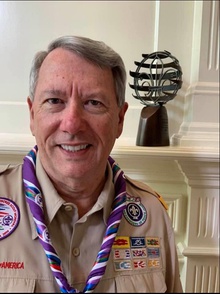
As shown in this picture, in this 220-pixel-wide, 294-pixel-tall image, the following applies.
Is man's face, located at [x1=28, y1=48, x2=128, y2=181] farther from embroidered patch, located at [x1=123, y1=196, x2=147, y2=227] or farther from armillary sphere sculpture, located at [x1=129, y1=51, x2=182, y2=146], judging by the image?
armillary sphere sculpture, located at [x1=129, y1=51, x2=182, y2=146]

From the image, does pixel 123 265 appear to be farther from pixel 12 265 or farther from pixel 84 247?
pixel 12 265

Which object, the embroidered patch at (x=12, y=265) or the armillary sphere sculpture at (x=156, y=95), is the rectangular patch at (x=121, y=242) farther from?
the armillary sphere sculpture at (x=156, y=95)

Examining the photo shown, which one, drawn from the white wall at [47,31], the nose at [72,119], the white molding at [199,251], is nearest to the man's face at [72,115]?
the nose at [72,119]

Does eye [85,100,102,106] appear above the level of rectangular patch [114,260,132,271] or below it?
above

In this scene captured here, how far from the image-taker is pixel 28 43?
1195 mm

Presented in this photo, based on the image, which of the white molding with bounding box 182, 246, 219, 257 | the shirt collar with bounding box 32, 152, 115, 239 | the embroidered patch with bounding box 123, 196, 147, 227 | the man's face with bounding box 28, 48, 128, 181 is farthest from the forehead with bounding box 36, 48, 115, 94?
the white molding with bounding box 182, 246, 219, 257

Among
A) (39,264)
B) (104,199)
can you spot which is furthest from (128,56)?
(39,264)

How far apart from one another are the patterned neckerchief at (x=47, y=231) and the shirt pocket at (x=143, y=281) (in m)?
0.07

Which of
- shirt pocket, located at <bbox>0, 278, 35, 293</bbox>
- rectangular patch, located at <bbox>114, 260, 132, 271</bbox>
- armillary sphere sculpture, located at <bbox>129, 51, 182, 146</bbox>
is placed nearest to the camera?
shirt pocket, located at <bbox>0, 278, 35, 293</bbox>

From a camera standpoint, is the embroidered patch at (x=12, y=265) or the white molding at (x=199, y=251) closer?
the embroidered patch at (x=12, y=265)

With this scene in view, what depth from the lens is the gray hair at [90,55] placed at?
741 mm

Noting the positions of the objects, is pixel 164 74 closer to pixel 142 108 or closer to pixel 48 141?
pixel 142 108

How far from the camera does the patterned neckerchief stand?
0.67 m

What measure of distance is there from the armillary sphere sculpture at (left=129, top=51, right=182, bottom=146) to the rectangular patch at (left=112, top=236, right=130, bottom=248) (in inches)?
16.0
